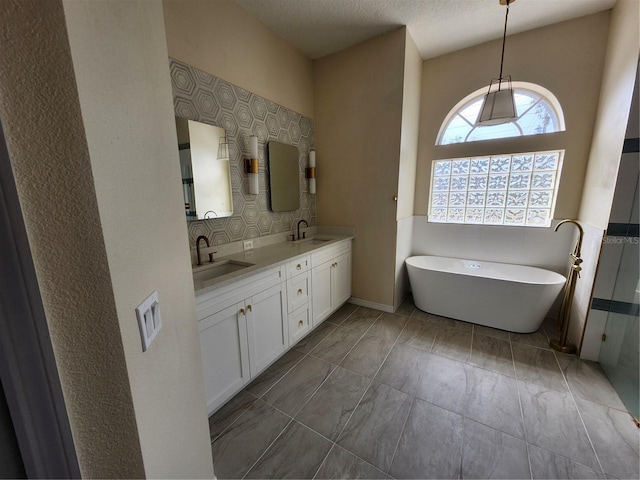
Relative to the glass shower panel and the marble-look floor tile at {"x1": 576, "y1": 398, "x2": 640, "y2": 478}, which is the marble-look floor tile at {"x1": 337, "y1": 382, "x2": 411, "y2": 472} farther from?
the glass shower panel

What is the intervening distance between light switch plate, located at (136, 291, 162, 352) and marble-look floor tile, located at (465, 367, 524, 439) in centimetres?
189

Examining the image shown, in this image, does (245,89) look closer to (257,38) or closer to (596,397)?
(257,38)

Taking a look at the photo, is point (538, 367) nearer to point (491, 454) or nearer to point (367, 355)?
point (491, 454)

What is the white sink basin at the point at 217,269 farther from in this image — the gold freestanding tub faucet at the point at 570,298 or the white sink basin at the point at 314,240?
the gold freestanding tub faucet at the point at 570,298

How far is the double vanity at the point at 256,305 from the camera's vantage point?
1504mm

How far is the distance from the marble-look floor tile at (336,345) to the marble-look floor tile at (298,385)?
0.27ft

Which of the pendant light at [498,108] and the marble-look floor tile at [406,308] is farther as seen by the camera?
the marble-look floor tile at [406,308]

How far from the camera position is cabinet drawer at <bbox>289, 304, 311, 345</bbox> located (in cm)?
219

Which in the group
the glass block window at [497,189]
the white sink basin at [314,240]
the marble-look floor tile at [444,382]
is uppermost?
the glass block window at [497,189]

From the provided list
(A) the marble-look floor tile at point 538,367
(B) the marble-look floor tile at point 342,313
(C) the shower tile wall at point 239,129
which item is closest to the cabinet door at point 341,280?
(B) the marble-look floor tile at point 342,313

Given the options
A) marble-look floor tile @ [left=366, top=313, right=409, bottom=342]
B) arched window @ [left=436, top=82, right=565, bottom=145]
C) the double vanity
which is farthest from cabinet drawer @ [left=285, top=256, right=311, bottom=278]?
arched window @ [left=436, top=82, right=565, bottom=145]

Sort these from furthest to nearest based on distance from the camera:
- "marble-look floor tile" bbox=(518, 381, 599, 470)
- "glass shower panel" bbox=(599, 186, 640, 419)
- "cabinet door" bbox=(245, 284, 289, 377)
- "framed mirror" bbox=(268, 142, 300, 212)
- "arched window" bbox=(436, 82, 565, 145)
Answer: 1. "arched window" bbox=(436, 82, 565, 145)
2. "framed mirror" bbox=(268, 142, 300, 212)
3. "cabinet door" bbox=(245, 284, 289, 377)
4. "glass shower panel" bbox=(599, 186, 640, 419)
5. "marble-look floor tile" bbox=(518, 381, 599, 470)

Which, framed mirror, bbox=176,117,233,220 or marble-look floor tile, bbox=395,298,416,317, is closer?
framed mirror, bbox=176,117,233,220

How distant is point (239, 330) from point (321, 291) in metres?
1.06
